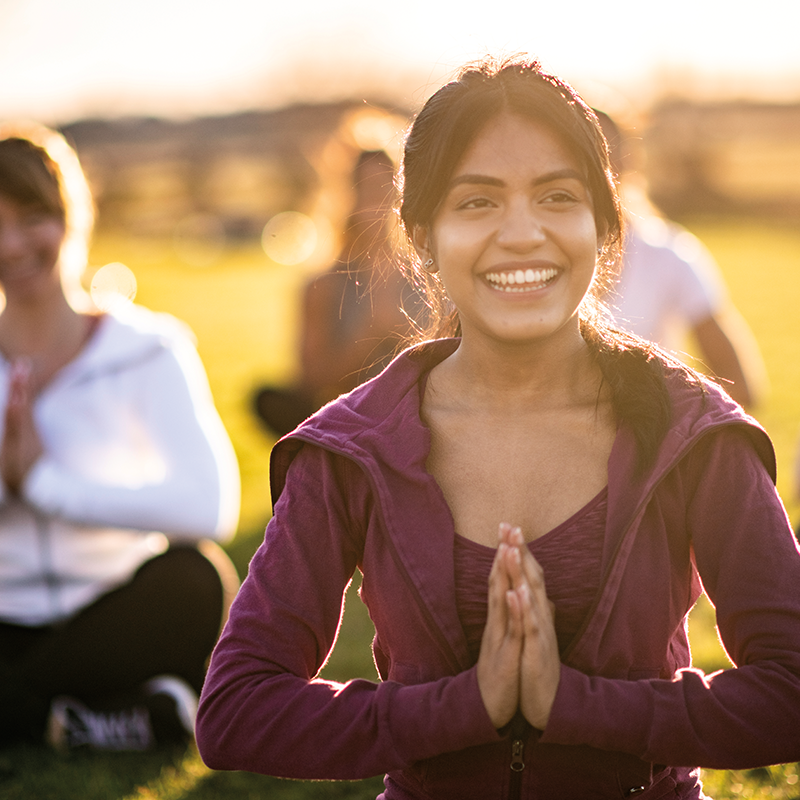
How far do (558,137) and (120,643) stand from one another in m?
2.58

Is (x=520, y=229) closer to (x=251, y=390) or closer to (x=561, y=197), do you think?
(x=561, y=197)

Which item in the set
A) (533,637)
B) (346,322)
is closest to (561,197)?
(533,637)

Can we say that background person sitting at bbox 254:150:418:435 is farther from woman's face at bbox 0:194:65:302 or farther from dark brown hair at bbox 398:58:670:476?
dark brown hair at bbox 398:58:670:476

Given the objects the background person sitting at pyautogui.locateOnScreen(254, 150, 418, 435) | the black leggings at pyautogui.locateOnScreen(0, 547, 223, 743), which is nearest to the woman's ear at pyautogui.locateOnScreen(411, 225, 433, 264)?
the black leggings at pyautogui.locateOnScreen(0, 547, 223, 743)

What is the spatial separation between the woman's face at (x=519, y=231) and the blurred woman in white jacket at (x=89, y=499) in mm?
1960

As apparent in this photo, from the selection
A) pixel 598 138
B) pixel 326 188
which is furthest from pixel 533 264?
pixel 326 188

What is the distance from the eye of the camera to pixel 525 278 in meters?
1.89

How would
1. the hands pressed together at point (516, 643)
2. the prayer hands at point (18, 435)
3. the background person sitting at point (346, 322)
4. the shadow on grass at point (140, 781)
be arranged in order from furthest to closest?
the background person sitting at point (346, 322) → the prayer hands at point (18, 435) → the shadow on grass at point (140, 781) → the hands pressed together at point (516, 643)

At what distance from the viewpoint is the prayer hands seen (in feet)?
11.2

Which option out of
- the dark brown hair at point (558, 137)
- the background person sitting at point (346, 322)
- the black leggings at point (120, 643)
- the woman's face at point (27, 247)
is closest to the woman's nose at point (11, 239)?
the woman's face at point (27, 247)

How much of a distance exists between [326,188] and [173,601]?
9.27 feet

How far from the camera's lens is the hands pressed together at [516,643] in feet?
5.59

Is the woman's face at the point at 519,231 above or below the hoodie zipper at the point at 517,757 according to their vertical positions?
above

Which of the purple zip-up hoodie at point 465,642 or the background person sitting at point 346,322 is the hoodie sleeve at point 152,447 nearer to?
the background person sitting at point 346,322
